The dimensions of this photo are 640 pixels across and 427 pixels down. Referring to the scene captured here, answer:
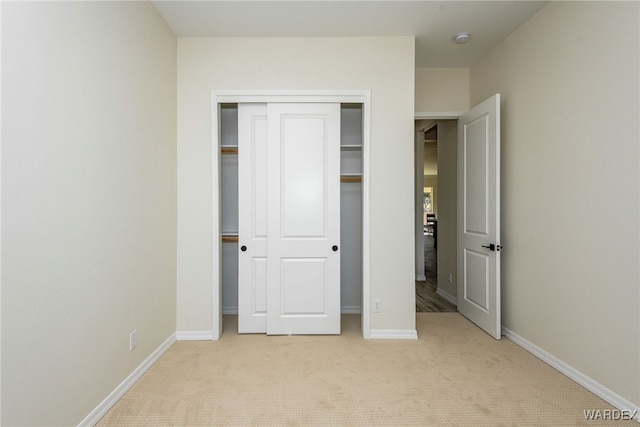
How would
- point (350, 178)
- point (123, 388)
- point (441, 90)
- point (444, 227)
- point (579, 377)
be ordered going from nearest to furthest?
point (123, 388)
point (579, 377)
point (350, 178)
point (441, 90)
point (444, 227)

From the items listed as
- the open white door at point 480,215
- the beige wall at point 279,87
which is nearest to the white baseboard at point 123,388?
the beige wall at point 279,87

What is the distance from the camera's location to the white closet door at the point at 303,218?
115 inches

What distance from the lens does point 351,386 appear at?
6.88 feet

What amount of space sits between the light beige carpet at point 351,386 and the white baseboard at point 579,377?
0.05 metres

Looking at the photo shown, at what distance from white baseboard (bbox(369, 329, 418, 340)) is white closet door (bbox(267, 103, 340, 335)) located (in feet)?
1.17

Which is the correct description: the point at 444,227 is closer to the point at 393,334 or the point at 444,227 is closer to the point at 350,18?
the point at 393,334

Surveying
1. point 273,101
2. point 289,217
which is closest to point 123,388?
point 289,217

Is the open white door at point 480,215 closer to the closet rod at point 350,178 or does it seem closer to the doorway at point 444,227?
the doorway at point 444,227

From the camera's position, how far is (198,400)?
1943 mm

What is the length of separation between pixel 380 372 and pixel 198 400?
125 cm

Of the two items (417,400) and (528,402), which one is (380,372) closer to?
(417,400)

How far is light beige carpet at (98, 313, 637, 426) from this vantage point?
5.88ft

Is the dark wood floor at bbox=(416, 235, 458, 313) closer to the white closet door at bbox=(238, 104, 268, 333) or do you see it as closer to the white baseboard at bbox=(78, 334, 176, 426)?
the white closet door at bbox=(238, 104, 268, 333)

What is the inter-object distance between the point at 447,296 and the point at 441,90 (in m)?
2.65
